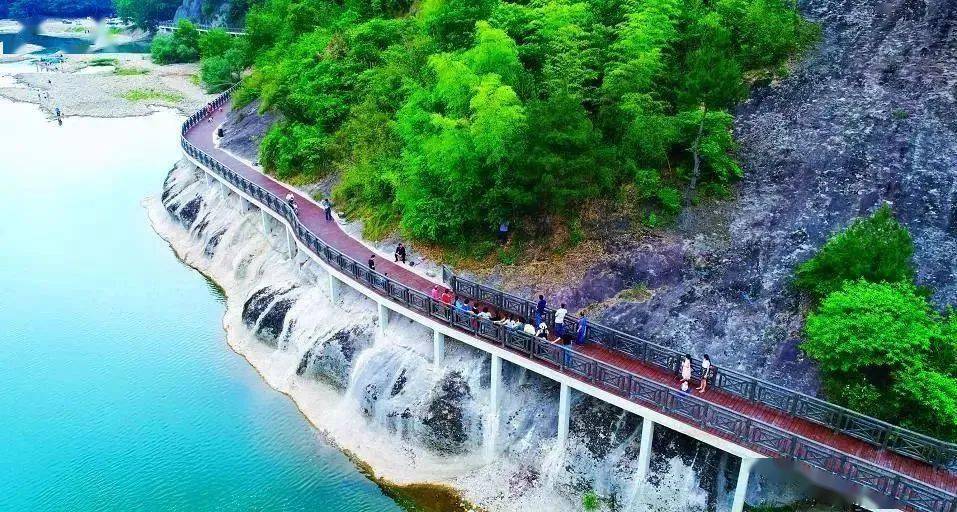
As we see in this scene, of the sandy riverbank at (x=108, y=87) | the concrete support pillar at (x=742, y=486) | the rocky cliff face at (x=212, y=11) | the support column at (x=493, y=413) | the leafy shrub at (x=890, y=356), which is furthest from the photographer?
the rocky cliff face at (x=212, y=11)

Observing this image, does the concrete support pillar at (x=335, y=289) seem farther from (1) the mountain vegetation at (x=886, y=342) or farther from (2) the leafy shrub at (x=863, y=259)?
(1) the mountain vegetation at (x=886, y=342)

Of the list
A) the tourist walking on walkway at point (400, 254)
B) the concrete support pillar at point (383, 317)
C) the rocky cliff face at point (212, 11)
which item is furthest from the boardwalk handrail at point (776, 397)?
the rocky cliff face at point (212, 11)

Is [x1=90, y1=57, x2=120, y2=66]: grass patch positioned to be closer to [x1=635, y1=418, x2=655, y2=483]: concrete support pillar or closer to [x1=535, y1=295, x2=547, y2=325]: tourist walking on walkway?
[x1=535, y1=295, x2=547, y2=325]: tourist walking on walkway

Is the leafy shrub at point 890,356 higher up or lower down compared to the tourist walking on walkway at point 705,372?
higher up

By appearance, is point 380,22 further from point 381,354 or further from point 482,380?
point 482,380

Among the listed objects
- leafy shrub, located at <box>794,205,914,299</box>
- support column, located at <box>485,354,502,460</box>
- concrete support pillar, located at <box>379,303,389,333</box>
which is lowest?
support column, located at <box>485,354,502,460</box>

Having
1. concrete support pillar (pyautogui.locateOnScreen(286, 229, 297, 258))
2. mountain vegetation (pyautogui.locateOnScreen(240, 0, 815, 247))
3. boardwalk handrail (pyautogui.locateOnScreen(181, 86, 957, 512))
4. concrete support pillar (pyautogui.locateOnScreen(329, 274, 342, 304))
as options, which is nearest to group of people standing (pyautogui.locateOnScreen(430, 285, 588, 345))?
boardwalk handrail (pyautogui.locateOnScreen(181, 86, 957, 512))
